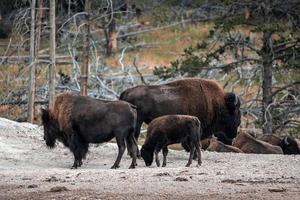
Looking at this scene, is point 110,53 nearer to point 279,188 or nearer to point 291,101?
point 291,101

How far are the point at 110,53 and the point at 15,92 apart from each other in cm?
1543

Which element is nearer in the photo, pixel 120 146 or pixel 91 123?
pixel 120 146

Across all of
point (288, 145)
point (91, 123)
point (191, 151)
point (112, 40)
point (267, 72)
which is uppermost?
point (91, 123)

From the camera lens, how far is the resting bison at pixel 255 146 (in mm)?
20781

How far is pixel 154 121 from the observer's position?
16594 millimetres

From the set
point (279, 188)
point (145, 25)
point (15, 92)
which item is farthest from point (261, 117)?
point (145, 25)

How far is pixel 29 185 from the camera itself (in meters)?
13.6

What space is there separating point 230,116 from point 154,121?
10.9 feet

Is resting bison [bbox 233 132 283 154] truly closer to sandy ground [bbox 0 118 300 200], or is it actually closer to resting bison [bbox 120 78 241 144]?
resting bison [bbox 120 78 241 144]

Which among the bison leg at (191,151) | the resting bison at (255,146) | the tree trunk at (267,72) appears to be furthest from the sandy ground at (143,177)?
the tree trunk at (267,72)

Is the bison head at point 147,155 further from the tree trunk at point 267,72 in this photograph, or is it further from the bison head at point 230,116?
the tree trunk at point 267,72

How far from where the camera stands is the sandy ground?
1243 cm

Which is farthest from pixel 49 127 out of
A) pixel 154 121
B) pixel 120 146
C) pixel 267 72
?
pixel 267 72

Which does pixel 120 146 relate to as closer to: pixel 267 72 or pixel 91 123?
pixel 91 123
